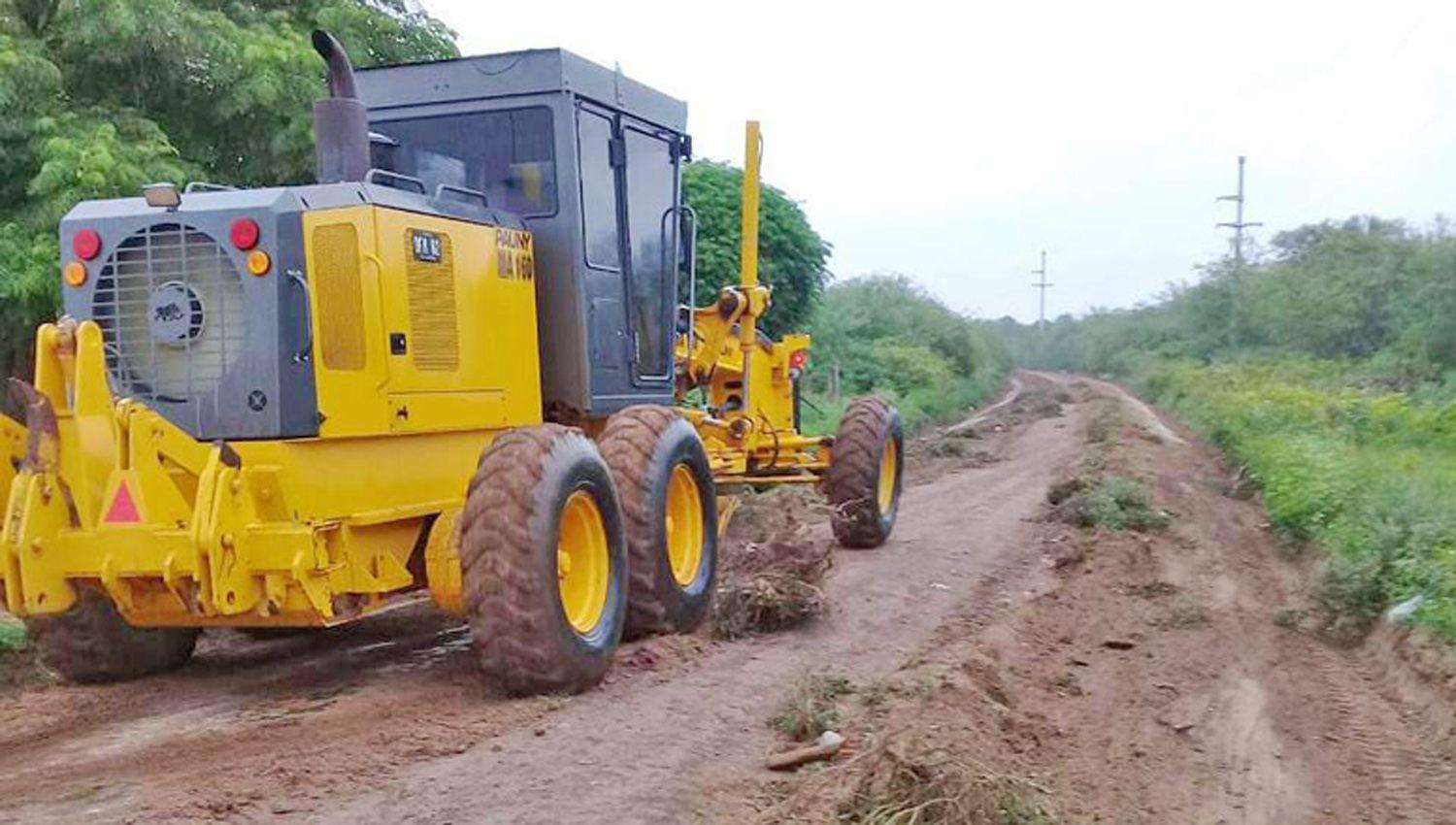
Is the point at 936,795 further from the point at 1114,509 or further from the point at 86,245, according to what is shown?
the point at 1114,509

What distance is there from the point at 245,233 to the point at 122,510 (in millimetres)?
1238

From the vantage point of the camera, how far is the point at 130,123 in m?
9.94

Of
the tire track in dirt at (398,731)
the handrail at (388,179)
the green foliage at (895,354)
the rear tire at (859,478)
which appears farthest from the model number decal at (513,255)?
the green foliage at (895,354)

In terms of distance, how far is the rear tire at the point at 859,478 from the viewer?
1113 cm

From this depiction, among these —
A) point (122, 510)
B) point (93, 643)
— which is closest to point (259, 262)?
point (122, 510)

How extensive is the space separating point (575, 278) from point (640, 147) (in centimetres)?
127

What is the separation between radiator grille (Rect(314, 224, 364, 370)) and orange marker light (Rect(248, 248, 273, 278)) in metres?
0.20

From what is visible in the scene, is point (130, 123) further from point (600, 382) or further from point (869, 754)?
point (869, 754)

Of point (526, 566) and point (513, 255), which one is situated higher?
point (513, 255)

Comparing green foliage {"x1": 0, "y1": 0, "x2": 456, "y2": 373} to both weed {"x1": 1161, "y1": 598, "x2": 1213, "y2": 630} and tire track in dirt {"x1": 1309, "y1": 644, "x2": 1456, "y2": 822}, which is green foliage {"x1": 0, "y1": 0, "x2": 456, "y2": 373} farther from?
tire track in dirt {"x1": 1309, "y1": 644, "x2": 1456, "y2": 822}

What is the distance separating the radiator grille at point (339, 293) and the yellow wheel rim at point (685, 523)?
2.30 metres

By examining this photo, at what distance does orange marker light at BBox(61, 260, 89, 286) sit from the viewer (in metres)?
6.11

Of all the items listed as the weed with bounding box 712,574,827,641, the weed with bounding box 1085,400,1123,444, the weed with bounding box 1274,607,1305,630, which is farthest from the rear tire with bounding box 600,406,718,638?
the weed with bounding box 1085,400,1123,444

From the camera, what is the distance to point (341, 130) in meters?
6.45
